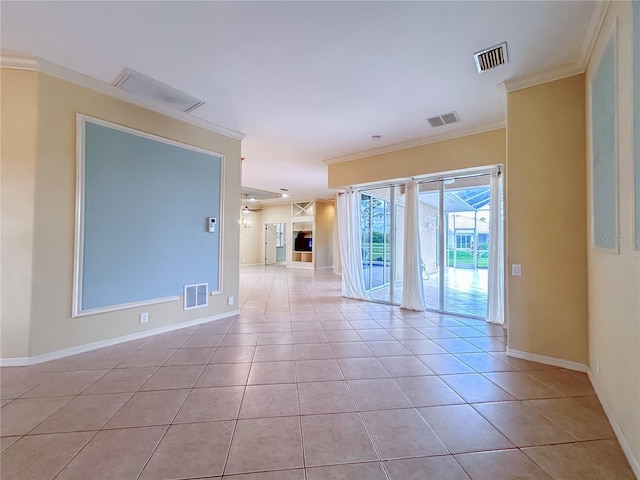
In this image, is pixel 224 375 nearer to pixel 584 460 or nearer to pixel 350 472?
pixel 350 472

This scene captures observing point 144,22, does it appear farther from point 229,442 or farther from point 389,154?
point 389,154

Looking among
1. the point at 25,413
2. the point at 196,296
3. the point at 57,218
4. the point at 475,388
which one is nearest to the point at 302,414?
the point at 475,388

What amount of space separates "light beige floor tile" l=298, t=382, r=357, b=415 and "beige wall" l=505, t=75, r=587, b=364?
2.14m

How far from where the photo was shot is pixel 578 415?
6.88 ft

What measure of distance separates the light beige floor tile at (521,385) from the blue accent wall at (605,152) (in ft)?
4.30

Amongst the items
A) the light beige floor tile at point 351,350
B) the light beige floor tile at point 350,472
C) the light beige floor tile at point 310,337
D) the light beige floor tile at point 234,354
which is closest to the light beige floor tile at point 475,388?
the light beige floor tile at point 351,350

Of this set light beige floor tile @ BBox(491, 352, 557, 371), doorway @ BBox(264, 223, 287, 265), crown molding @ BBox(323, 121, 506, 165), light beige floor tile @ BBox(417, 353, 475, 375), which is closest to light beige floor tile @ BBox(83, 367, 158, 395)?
light beige floor tile @ BBox(417, 353, 475, 375)

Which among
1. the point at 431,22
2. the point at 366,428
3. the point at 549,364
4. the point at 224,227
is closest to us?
the point at 366,428

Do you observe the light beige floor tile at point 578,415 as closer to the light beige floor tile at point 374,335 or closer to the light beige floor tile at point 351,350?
the light beige floor tile at point 351,350

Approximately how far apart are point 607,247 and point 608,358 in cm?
84

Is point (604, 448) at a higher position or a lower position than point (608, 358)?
lower

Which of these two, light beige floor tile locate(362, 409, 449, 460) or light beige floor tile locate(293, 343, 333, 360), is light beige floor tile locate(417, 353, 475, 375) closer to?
light beige floor tile locate(362, 409, 449, 460)

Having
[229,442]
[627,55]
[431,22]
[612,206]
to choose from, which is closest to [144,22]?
[431,22]

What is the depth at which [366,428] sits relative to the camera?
195 cm
